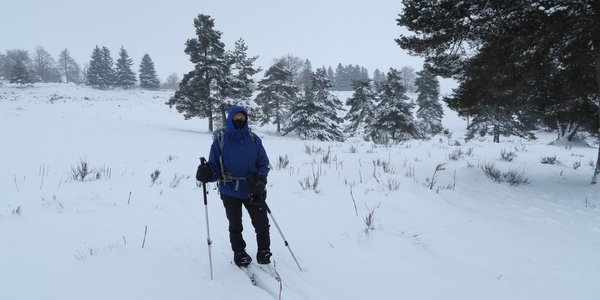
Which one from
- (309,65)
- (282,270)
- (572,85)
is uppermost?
(309,65)

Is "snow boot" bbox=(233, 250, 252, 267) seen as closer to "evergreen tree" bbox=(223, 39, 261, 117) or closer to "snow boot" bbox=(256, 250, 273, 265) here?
"snow boot" bbox=(256, 250, 273, 265)

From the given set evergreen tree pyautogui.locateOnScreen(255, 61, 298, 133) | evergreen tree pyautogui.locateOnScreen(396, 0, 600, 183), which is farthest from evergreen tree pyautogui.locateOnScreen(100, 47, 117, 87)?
evergreen tree pyautogui.locateOnScreen(396, 0, 600, 183)

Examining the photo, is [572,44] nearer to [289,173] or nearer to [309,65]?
[289,173]

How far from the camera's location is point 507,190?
24.0ft

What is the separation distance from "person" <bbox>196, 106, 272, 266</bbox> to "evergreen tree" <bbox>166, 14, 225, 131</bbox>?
Result: 73.7 ft

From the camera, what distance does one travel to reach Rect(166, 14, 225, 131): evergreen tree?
24.9 metres

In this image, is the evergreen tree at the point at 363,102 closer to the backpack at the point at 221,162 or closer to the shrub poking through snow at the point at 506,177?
the shrub poking through snow at the point at 506,177

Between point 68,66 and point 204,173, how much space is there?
12526 centimetres

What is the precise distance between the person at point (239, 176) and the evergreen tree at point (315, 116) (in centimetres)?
2741

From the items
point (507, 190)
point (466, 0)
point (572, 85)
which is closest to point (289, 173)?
point (507, 190)

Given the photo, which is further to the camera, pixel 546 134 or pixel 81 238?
pixel 546 134

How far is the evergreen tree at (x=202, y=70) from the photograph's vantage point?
2491 centimetres

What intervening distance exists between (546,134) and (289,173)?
157 ft

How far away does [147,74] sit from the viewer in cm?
7431
